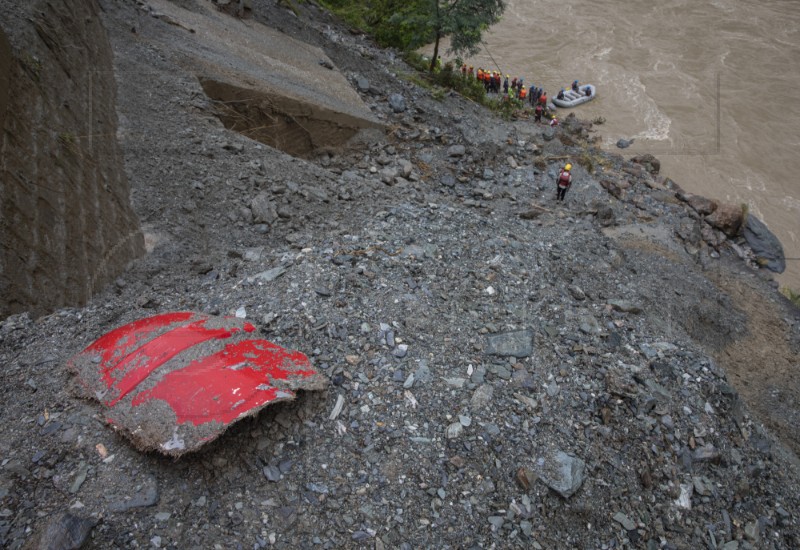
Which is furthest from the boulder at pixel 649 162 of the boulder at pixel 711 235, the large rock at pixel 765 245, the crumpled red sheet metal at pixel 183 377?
the crumpled red sheet metal at pixel 183 377

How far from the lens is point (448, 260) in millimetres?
6344

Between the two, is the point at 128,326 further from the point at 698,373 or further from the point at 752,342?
the point at 752,342

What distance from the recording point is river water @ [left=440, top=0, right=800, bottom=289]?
1488 cm

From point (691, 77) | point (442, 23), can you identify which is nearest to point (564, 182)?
point (442, 23)

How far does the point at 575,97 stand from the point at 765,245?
8.37 meters

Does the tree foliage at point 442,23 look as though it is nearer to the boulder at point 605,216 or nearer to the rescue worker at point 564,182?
the rescue worker at point 564,182

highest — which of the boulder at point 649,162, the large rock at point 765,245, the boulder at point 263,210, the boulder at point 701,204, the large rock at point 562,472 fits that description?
the boulder at point 263,210

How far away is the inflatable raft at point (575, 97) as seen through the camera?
17.2 meters

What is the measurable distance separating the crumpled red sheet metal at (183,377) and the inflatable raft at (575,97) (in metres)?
15.9

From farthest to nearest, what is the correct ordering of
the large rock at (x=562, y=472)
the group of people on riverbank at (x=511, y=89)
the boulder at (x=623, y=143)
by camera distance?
the group of people on riverbank at (x=511, y=89) < the boulder at (x=623, y=143) < the large rock at (x=562, y=472)

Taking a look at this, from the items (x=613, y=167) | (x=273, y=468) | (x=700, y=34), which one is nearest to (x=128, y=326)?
(x=273, y=468)

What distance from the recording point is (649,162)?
1430 centimetres

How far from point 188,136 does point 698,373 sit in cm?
734

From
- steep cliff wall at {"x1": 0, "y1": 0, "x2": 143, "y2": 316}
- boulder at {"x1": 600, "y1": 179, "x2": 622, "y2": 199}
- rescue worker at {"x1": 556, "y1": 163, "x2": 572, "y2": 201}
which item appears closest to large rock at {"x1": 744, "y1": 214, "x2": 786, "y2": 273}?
boulder at {"x1": 600, "y1": 179, "x2": 622, "y2": 199}
